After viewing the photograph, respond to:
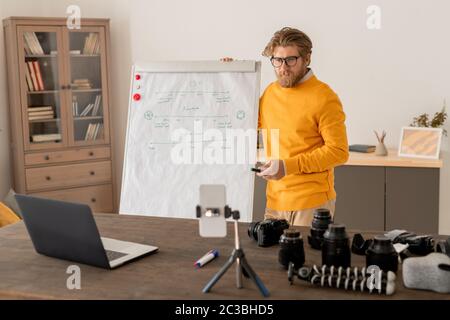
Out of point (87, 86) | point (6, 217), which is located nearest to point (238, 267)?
point (6, 217)

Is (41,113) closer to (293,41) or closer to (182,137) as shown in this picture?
(182,137)

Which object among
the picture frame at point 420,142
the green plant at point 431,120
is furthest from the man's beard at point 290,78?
the green plant at point 431,120

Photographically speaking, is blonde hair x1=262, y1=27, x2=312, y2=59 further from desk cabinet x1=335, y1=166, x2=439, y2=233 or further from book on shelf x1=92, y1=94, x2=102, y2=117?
book on shelf x1=92, y1=94, x2=102, y2=117

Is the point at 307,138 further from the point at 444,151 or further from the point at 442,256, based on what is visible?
the point at 444,151

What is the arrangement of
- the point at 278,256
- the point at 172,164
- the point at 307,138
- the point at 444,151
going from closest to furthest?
the point at 278,256 → the point at 307,138 → the point at 172,164 → the point at 444,151

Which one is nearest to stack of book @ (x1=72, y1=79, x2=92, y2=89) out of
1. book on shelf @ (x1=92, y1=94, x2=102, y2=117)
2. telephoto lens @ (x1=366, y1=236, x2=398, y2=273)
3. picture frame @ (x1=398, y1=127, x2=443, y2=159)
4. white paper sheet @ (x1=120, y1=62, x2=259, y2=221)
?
book on shelf @ (x1=92, y1=94, x2=102, y2=117)

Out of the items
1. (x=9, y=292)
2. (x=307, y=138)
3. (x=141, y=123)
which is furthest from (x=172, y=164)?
(x=9, y=292)

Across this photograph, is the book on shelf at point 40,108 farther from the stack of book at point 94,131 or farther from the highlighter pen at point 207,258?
the highlighter pen at point 207,258

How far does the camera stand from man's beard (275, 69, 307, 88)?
8.63ft

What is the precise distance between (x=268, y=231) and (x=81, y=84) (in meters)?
3.53

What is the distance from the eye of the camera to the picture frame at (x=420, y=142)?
4016mm

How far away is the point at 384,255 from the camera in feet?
5.64

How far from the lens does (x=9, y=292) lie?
171 centimetres
